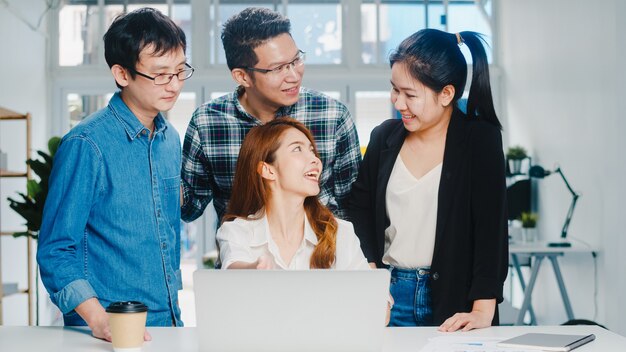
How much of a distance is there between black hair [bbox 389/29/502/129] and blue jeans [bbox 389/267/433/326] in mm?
502

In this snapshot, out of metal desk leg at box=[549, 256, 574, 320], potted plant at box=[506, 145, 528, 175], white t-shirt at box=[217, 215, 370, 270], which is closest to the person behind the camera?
white t-shirt at box=[217, 215, 370, 270]

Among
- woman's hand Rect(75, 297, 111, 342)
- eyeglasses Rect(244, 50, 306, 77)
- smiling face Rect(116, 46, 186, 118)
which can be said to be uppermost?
eyeglasses Rect(244, 50, 306, 77)

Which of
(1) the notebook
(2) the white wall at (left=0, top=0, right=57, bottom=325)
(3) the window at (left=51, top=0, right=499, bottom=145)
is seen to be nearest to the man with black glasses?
(1) the notebook

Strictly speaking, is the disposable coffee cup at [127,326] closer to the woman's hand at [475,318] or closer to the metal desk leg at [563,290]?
the woman's hand at [475,318]

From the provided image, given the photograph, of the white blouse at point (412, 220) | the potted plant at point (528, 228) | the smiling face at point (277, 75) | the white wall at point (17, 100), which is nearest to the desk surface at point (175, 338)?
the white blouse at point (412, 220)

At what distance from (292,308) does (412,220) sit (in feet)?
2.59

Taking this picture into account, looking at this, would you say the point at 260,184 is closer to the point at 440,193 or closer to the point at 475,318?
the point at 440,193

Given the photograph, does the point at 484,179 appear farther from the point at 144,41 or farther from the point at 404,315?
the point at 144,41

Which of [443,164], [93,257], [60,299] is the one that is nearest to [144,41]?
[93,257]

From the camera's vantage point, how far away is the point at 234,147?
2639mm

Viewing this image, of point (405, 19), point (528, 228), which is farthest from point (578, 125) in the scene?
point (405, 19)

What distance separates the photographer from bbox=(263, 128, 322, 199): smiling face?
2.33 metres

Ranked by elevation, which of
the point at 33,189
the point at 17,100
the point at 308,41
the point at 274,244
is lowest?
the point at 274,244

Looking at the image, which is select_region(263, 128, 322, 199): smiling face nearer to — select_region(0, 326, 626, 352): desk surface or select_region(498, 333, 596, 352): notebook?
select_region(0, 326, 626, 352): desk surface
